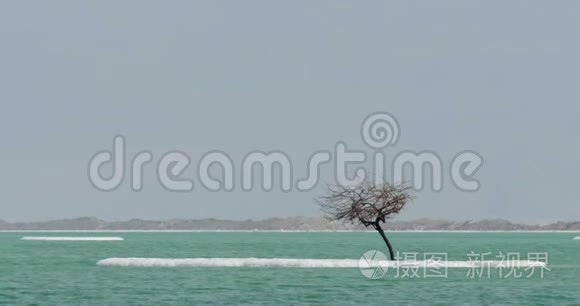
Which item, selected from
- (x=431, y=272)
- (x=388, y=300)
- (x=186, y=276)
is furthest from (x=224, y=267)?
(x=388, y=300)

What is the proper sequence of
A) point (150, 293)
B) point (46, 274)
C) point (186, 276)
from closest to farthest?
point (150, 293) < point (186, 276) < point (46, 274)

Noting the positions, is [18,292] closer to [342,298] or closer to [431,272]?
[342,298]

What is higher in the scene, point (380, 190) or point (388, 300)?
point (380, 190)

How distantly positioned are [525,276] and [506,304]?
15.4 metres

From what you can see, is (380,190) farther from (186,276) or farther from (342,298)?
(342,298)

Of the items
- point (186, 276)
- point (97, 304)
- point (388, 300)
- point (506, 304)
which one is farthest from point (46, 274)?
point (506, 304)

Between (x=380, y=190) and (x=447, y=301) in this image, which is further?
(x=380, y=190)

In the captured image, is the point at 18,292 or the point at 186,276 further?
the point at 186,276

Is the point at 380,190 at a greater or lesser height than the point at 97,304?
greater

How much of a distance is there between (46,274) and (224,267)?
10.7 m

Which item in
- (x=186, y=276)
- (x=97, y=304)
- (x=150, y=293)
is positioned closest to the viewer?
(x=97, y=304)

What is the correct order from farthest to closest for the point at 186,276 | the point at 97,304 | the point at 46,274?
the point at 46,274, the point at 186,276, the point at 97,304

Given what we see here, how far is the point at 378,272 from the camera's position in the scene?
5888cm

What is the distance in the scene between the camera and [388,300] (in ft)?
145
